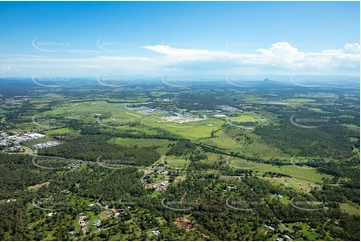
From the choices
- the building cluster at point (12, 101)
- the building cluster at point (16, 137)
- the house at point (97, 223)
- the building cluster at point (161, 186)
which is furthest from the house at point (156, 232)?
the building cluster at point (12, 101)

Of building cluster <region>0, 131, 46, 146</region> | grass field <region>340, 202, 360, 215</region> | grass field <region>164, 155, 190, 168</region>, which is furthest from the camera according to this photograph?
building cluster <region>0, 131, 46, 146</region>

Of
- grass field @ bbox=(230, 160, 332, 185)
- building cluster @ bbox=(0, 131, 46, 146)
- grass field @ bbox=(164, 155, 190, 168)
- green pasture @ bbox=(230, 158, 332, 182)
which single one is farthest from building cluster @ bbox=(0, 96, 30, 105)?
green pasture @ bbox=(230, 158, 332, 182)

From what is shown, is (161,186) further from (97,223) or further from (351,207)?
(351,207)

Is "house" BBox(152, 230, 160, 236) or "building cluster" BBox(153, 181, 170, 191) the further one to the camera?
"building cluster" BBox(153, 181, 170, 191)

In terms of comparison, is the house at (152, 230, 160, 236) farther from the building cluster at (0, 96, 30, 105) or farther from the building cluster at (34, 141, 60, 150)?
the building cluster at (0, 96, 30, 105)

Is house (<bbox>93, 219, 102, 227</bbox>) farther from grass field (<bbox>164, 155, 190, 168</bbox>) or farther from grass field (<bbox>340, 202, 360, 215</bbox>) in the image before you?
grass field (<bbox>340, 202, 360, 215</bbox>)

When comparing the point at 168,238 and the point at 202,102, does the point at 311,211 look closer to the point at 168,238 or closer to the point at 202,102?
the point at 168,238

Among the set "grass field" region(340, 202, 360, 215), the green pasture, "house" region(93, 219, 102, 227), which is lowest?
"grass field" region(340, 202, 360, 215)

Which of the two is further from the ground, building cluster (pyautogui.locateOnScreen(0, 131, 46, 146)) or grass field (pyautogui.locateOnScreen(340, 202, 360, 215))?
building cluster (pyautogui.locateOnScreen(0, 131, 46, 146))

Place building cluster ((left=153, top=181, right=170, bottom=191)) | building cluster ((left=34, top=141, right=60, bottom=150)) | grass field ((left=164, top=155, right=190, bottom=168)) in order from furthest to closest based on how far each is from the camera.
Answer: building cluster ((left=34, top=141, right=60, bottom=150)) → grass field ((left=164, top=155, right=190, bottom=168)) → building cluster ((left=153, top=181, right=170, bottom=191))
